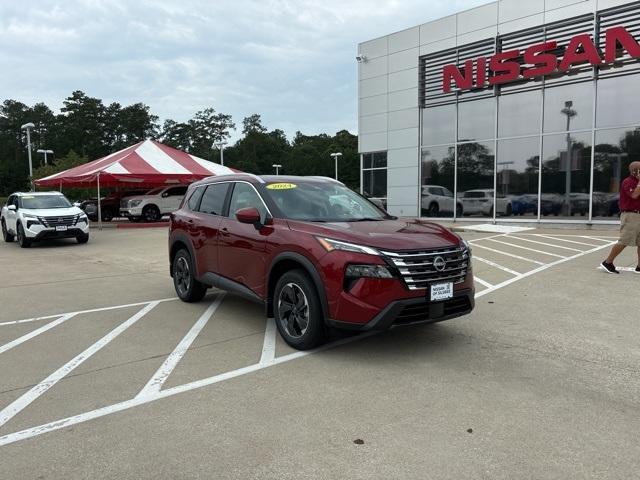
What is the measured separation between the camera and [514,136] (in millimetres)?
19844

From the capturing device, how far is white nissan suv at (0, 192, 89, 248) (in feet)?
48.8

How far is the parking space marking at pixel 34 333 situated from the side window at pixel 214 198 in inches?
83.7

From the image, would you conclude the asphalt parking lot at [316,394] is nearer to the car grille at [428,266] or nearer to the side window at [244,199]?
the car grille at [428,266]

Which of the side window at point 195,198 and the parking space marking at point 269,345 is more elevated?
the side window at point 195,198

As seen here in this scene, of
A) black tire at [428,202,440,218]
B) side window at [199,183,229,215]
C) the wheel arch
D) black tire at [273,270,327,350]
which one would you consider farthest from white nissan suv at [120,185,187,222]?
black tire at [273,270,327,350]

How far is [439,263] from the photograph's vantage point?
4621 mm

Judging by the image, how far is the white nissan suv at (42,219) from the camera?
586 inches

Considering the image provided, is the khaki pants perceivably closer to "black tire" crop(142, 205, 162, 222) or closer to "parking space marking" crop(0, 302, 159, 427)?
"parking space marking" crop(0, 302, 159, 427)

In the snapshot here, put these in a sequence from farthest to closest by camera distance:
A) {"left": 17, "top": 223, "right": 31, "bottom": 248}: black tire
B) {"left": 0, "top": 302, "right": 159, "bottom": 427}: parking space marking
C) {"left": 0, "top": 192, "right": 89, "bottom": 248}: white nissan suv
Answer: {"left": 17, "top": 223, "right": 31, "bottom": 248}: black tire < {"left": 0, "top": 192, "right": 89, "bottom": 248}: white nissan suv < {"left": 0, "top": 302, "right": 159, "bottom": 427}: parking space marking

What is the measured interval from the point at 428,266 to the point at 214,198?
3212 millimetres

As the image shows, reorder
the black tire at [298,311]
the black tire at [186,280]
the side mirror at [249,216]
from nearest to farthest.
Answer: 1. the black tire at [298,311]
2. the side mirror at [249,216]
3. the black tire at [186,280]

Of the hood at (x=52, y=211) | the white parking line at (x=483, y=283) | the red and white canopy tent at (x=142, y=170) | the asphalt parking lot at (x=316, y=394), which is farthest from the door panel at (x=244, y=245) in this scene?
the red and white canopy tent at (x=142, y=170)

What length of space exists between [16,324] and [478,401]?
5.32 meters

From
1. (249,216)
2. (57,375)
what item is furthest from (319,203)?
(57,375)
